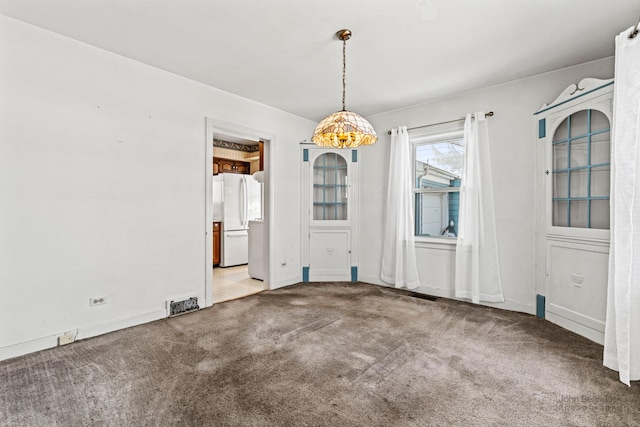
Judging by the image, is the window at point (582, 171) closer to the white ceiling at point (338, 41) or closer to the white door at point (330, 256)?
the white ceiling at point (338, 41)

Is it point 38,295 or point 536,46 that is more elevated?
point 536,46

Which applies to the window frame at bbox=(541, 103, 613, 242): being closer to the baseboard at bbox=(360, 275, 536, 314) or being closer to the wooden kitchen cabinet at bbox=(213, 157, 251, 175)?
the baseboard at bbox=(360, 275, 536, 314)

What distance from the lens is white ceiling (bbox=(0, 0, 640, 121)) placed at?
2.31 m

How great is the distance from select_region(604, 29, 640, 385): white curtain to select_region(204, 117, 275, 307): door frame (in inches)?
143

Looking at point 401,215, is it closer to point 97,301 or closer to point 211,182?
point 211,182

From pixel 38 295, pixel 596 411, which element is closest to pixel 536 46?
pixel 596 411

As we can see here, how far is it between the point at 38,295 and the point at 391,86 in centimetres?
404

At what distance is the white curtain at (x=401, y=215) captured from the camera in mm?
4418

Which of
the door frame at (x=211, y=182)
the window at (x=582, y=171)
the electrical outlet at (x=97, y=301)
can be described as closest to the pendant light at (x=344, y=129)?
the door frame at (x=211, y=182)

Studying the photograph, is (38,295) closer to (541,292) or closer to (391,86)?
(391,86)

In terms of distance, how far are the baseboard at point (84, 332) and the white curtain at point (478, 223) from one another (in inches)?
139

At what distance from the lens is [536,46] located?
2.85 meters

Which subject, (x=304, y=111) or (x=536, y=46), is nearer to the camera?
(x=536, y=46)

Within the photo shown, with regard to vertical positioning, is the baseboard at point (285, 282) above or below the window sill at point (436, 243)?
below
